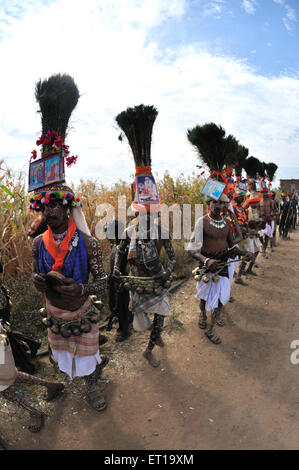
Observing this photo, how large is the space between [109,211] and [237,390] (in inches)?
185

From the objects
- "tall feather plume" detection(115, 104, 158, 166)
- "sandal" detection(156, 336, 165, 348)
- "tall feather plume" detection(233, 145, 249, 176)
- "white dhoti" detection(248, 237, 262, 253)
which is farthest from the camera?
"tall feather plume" detection(233, 145, 249, 176)

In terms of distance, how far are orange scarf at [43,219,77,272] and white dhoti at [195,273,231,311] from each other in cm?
223

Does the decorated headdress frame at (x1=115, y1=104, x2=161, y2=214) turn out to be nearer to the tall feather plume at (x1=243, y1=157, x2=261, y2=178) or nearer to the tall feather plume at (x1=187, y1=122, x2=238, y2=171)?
the tall feather plume at (x1=187, y1=122, x2=238, y2=171)

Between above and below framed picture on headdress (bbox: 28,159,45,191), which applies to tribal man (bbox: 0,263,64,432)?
below

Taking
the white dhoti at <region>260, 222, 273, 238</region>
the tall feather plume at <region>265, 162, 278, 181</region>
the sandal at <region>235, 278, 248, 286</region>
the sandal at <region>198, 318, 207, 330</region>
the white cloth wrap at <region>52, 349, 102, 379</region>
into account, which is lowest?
the sandal at <region>198, 318, 207, 330</region>

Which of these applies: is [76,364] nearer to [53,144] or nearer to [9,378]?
[9,378]

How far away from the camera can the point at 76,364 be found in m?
2.85

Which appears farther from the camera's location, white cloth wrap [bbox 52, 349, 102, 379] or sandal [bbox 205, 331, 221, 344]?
sandal [bbox 205, 331, 221, 344]

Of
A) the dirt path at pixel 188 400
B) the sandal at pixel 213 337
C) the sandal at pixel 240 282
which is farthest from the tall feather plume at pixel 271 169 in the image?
the sandal at pixel 213 337

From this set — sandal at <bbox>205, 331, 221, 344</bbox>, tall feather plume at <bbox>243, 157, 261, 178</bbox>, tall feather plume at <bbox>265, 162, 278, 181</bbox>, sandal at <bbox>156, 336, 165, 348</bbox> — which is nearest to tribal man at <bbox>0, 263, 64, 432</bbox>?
sandal at <bbox>156, 336, 165, 348</bbox>

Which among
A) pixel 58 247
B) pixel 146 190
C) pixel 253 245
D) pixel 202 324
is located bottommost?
pixel 202 324

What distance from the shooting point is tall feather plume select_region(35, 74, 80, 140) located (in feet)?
9.40

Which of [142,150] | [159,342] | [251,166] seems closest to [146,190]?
[142,150]

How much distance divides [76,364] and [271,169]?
13.8 metres
